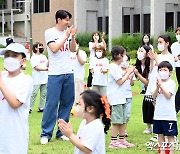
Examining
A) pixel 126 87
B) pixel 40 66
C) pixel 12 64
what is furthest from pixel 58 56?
pixel 40 66

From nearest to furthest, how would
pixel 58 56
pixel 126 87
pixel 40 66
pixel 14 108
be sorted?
pixel 14 108, pixel 58 56, pixel 126 87, pixel 40 66

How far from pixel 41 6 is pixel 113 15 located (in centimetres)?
1267

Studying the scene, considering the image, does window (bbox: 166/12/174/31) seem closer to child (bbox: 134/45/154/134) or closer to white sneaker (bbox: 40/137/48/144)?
child (bbox: 134/45/154/134)

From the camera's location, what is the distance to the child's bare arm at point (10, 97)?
4.57 meters

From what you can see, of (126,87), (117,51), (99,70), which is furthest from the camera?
(99,70)

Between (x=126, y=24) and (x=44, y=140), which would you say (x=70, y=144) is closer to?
(x=44, y=140)

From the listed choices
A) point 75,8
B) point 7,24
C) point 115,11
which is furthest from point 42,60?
point 7,24

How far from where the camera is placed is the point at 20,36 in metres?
57.1

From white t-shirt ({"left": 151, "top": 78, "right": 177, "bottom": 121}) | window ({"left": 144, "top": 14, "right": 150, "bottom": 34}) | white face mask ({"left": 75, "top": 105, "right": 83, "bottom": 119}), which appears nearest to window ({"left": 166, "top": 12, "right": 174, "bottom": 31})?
window ({"left": 144, "top": 14, "right": 150, "bottom": 34})

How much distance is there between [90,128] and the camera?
4.48 metres

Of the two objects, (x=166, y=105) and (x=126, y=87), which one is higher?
(x=126, y=87)

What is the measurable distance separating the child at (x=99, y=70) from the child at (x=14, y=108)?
6.95 m

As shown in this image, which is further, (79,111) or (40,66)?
(40,66)

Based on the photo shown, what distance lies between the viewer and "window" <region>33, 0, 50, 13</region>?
48.7m
